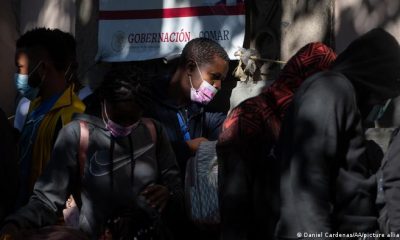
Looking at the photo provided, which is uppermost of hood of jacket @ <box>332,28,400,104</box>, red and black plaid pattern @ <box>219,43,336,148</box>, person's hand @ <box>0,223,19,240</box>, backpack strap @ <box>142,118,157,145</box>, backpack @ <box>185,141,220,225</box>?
hood of jacket @ <box>332,28,400,104</box>

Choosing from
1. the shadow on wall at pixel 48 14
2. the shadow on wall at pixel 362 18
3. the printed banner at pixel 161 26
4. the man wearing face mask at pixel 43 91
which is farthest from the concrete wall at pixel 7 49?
the shadow on wall at pixel 362 18

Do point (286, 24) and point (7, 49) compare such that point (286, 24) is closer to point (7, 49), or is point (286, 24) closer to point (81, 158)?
point (81, 158)

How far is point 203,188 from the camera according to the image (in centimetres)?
379

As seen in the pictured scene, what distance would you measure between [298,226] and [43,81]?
7.79 feet

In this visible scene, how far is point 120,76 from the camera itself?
13.2 ft

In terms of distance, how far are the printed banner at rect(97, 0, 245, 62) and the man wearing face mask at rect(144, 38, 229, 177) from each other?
97cm

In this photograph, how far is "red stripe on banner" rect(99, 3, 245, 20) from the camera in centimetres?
620

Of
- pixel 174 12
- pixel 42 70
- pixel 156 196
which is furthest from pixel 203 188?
pixel 174 12

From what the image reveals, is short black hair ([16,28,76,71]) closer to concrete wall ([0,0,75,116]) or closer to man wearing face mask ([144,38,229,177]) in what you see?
man wearing face mask ([144,38,229,177])

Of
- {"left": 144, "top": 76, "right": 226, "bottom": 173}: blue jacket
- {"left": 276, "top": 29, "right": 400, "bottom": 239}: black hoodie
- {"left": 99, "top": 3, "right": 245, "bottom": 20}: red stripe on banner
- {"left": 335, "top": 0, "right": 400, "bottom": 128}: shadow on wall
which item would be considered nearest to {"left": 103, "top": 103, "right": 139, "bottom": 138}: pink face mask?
{"left": 144, "top": 76, "right": 226, "bottom": 173}: blue jacket

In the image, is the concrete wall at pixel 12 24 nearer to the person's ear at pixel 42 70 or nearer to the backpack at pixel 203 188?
the person's ear at pixel 42 70

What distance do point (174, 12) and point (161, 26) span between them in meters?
0.16

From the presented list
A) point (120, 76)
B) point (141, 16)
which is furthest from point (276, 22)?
point (120, 76)

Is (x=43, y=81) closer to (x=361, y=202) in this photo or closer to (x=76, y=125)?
(x=76, y=125)
